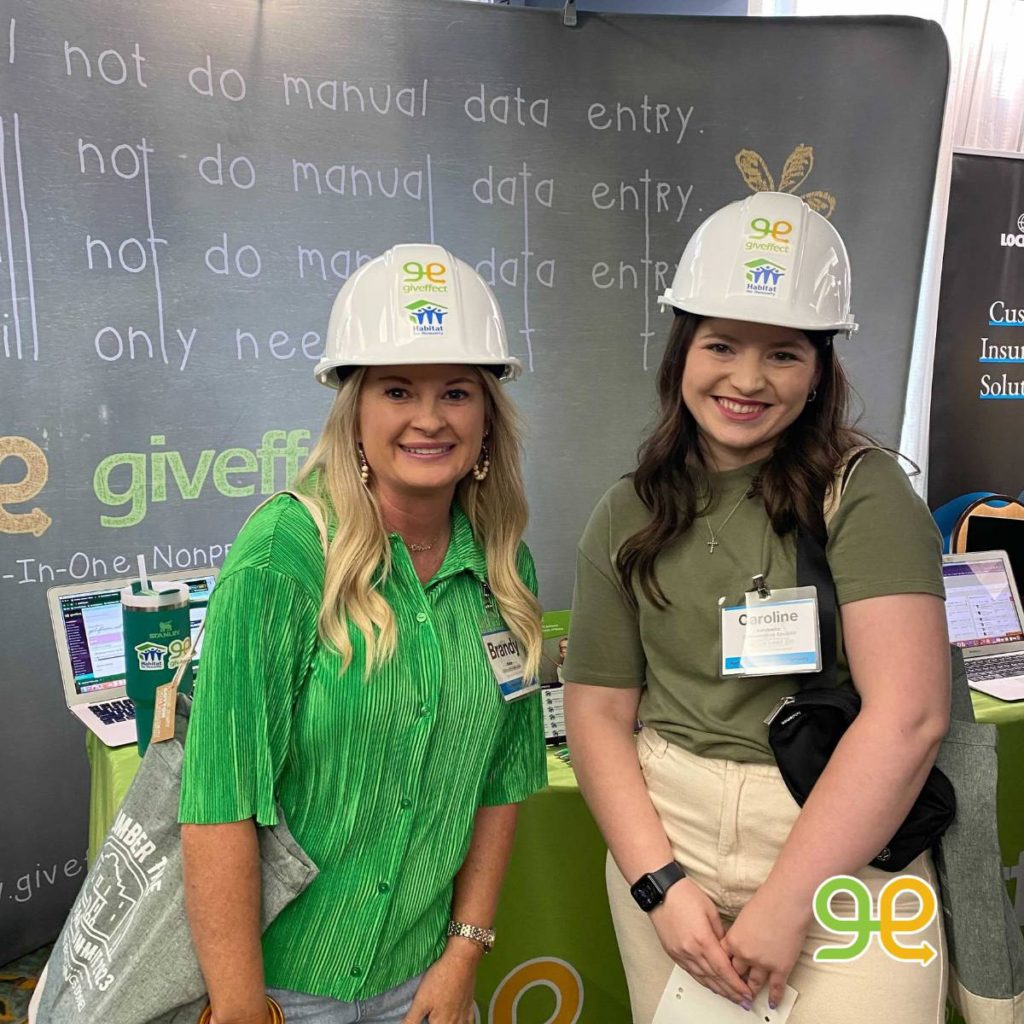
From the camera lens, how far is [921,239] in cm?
325

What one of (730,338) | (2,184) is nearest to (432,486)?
(730,338)

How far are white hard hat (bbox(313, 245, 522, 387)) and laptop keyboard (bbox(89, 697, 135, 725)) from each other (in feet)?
4.04

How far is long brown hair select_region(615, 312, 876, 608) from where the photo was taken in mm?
1226

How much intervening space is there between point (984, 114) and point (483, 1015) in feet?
12.5

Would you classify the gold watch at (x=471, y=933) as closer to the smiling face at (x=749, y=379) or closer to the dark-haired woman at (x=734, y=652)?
the dark-haired woman at (x=734, y=652)

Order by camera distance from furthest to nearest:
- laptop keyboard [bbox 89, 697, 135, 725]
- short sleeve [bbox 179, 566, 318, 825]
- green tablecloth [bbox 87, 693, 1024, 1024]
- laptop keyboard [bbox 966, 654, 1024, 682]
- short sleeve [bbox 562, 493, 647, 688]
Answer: laptop keyboard [bbox 966, 654, 1024, 682] → laptop keyboard [bbox 89, 697, 135, 725] → green tablecloth [bbox 87, 693, 1024, 1024] → short sleeve [bbox 562, 493, 647, 688] → short sleeve [bbox 179, 566, 318, 825]

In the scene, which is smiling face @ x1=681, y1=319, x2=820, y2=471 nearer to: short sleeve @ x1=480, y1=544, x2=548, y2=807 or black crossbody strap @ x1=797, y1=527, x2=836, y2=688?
black crossbody strap @ x1=797, y1=527, x2=836, y2=688

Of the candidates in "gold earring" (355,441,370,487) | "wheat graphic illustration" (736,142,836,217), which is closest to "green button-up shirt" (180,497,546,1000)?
"gold earring" (355,441,370,487)

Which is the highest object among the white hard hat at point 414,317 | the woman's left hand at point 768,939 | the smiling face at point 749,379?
the white hard hat at point 414,317

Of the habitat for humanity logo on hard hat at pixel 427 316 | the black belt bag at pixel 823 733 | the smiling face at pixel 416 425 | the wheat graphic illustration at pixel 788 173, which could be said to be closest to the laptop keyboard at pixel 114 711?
the smiling face at pixel 416 425

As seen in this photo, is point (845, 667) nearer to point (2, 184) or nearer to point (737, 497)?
point (737, 497)

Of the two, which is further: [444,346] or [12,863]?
[12,863]

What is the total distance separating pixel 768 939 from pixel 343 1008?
0.54 metres

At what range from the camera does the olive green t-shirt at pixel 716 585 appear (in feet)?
3.80
